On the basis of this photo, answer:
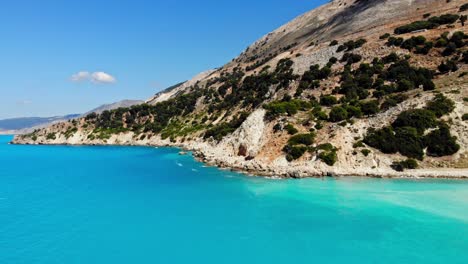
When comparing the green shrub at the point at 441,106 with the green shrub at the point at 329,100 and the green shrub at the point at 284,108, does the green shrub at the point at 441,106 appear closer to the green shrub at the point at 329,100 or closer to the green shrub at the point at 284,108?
the green shrub at the point at 329,100

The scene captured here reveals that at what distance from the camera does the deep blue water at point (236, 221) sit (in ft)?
74.1

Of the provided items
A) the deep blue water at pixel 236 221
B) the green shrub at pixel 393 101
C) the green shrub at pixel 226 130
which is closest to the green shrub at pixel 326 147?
the deep blue water at pixel 236 221

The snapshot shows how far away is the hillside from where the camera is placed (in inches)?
1844

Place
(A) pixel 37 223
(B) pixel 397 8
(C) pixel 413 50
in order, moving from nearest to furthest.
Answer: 1. (A) pixel 37 223
2. (C) pixel 413 50
3. (B) pixel 397 8

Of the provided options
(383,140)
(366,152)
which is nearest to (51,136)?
(366,152)

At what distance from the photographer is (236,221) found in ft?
95.8

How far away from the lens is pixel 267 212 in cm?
3144

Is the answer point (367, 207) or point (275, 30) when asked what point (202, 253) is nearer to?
point (367, 207)

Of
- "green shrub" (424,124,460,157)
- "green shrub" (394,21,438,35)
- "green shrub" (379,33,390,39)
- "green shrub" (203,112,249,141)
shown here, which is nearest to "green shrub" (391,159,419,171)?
"green shrub" (424,124,460,157)

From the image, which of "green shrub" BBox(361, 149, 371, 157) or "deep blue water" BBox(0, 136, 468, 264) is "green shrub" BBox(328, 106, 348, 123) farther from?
"deep blue water" BBox(0, 136, 468, 264)

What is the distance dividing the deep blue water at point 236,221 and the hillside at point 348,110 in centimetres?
582

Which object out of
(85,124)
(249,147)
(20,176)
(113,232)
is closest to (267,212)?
(113,232)

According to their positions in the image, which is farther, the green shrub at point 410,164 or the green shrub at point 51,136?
the green shrub at point 51,136

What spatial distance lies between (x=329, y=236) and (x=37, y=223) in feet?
73.5
